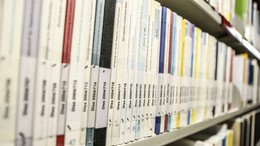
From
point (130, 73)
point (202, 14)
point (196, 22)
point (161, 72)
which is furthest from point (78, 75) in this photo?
point (196, 22)

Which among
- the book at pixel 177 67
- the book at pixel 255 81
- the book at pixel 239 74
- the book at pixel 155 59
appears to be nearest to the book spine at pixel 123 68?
the book at pixel 155 59

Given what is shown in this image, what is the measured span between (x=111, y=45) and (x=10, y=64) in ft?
0.63

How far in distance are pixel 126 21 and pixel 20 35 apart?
22 centimetres

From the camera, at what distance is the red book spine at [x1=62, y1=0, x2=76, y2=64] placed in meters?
0.32

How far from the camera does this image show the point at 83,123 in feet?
1.17

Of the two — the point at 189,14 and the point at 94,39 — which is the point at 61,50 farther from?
the point at 189,14

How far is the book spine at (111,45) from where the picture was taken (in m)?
0.39

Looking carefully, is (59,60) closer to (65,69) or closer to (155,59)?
(65,69)

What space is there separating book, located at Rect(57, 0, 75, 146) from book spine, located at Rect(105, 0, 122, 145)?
73 millimetres

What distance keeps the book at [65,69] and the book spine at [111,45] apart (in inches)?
2.9

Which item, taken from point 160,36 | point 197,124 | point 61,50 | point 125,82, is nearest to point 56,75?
point 61,50

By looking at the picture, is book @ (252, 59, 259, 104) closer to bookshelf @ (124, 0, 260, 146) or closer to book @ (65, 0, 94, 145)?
bookshelf @ (124, 0, 260, 146)

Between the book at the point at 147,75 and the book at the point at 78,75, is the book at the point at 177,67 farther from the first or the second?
the book at the point at 78,75

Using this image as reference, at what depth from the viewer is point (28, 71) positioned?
283 millimetres
